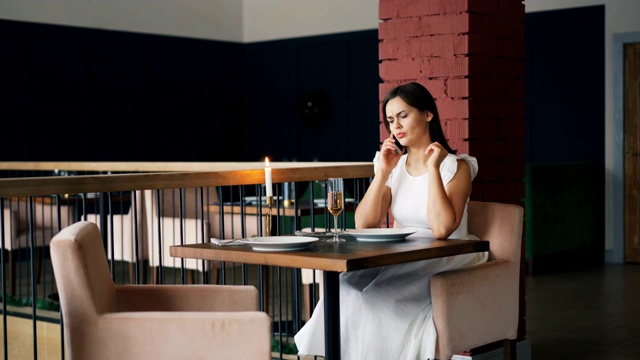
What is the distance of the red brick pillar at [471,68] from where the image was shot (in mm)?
4516

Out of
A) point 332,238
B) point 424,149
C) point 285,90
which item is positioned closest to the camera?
point 332,238

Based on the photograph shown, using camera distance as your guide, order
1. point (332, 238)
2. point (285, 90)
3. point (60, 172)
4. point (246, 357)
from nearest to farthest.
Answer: point (246, 357) < point (332, 238) < point (60, 172) < point (285, 90)

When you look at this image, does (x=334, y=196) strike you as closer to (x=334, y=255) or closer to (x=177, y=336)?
(x=334, y=255)

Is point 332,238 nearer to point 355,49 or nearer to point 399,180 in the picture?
point 399,180

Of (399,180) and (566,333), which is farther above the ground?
(399,180)

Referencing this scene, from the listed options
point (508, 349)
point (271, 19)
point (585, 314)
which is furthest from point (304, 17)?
point (508, 349)

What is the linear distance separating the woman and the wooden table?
0.20 m

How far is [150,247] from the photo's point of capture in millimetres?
6629

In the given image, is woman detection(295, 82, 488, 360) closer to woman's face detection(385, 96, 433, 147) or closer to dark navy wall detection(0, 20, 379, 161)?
woman's face detection(385, 96, 433, 147)

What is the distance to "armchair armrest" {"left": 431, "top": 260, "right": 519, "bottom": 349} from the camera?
334 centimetres

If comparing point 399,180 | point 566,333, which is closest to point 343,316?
point 399,180

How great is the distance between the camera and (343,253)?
9.78 feet

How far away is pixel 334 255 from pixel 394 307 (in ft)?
2.00

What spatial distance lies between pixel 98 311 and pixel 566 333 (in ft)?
11.8
